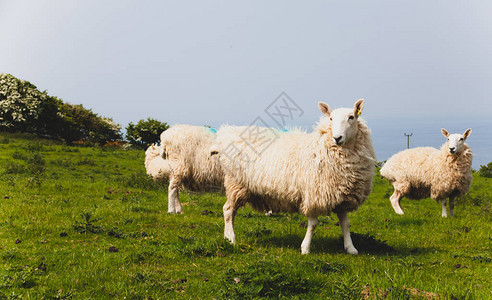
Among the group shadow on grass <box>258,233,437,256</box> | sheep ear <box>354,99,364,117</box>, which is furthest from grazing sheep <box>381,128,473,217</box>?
sheep ear <box>354,99,364,117</box>

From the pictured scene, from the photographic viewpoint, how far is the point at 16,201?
10102 millimetres

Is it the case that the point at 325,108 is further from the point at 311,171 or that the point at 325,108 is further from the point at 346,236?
the point at 346,236

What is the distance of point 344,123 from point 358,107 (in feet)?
2.06

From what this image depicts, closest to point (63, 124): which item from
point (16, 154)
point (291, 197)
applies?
point (16, 154)

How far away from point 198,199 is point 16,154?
12288mm

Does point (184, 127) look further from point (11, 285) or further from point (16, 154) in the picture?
point (16, 154)

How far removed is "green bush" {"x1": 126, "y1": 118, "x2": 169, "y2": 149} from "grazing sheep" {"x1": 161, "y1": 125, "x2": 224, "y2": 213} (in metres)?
27.4

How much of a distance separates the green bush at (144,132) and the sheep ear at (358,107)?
1291 inches

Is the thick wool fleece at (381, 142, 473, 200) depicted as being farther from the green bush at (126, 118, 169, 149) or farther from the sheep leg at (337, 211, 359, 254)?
the green bush at (126, 118, 169, 149)

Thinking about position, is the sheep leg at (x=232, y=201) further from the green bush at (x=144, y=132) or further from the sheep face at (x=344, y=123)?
the green bush at (x=144, y=132)

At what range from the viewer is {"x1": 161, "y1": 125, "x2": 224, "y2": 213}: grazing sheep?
36.4 ft

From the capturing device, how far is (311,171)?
6.99m

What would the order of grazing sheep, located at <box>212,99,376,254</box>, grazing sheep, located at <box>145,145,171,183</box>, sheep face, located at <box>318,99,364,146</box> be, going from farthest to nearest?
grazing sheep, located at <box>145,145,171,183</box>
grazing sheep, located at <box>212,99,376,254</box>
sheep face, located at <box>318,99,364,146</box>

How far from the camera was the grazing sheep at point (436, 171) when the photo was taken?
1262 centimetres
